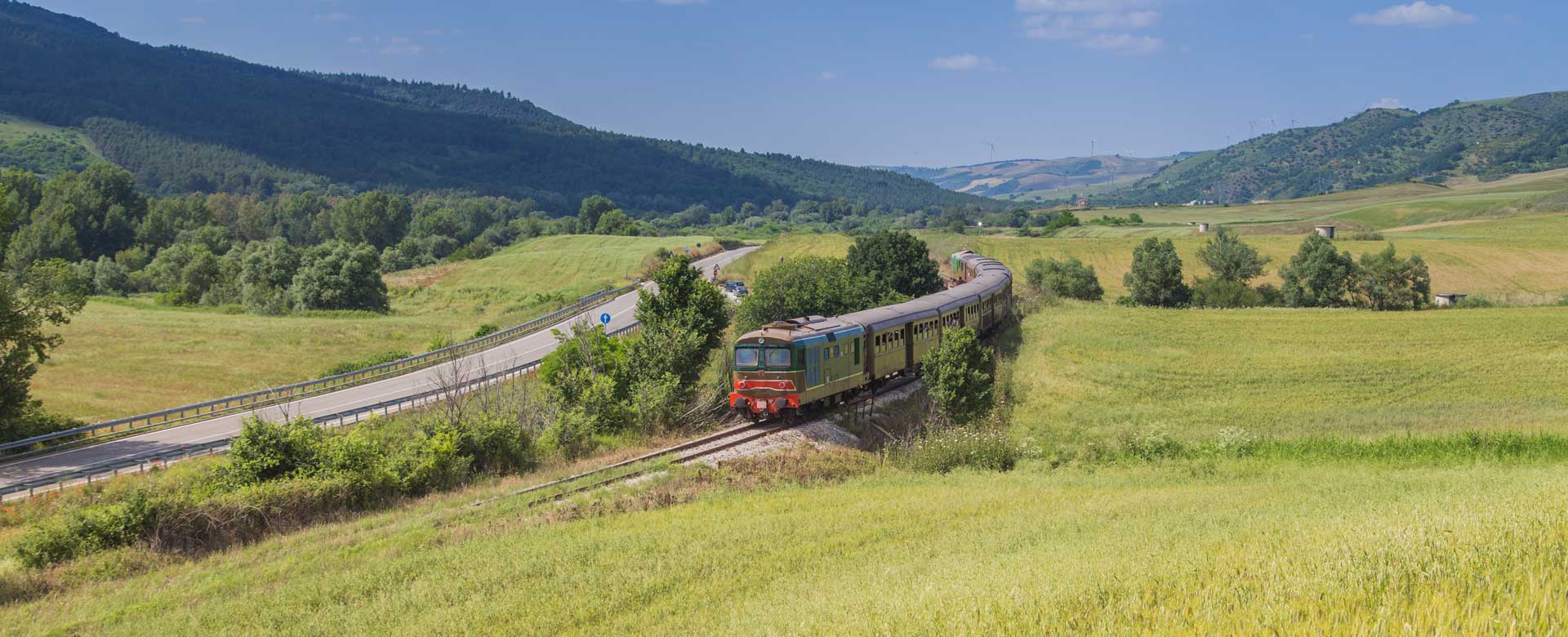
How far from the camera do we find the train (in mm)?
29266

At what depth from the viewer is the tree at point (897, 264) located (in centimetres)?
6022

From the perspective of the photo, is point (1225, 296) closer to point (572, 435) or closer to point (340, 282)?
point (572, 435)

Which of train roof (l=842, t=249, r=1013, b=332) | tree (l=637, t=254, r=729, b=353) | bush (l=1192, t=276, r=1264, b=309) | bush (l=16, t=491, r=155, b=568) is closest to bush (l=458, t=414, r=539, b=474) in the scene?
bush (l=16, t=491, r=155, b=568)

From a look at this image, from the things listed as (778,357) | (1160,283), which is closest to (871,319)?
(778,357)

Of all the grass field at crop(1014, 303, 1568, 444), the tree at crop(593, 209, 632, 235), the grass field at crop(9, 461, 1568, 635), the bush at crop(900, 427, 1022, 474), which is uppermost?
the tree at crop(593, 209, 632, 235)

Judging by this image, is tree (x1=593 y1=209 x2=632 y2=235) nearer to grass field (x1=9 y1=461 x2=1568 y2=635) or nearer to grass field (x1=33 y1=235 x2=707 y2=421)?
grass field (x1=33 y1=235 x2=707 y2=421)

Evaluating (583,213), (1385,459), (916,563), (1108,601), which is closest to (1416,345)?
(1385,459)

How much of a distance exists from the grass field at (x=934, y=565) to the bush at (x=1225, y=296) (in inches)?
2039

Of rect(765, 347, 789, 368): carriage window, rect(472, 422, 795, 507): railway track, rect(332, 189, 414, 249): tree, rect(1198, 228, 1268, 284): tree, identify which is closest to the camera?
rect(472, 422, 795, 507): railway track

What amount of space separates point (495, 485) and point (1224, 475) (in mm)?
19583

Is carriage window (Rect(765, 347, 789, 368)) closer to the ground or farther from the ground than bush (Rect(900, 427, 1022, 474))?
farther from the ground

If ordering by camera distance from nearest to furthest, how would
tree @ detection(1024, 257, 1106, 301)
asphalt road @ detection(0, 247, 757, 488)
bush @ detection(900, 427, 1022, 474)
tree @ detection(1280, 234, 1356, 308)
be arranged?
1. bush @ detection(900, 427, 1022, 474)
2. asphalt road @ detection(0, 247, 757, 488)
3. tree @ detection(1280, 234, 1356, 308)
4. tree @ detection(1024, 257, 1106, 301)

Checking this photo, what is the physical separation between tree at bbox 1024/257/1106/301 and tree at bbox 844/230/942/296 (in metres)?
17.0

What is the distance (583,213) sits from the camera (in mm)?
188500
